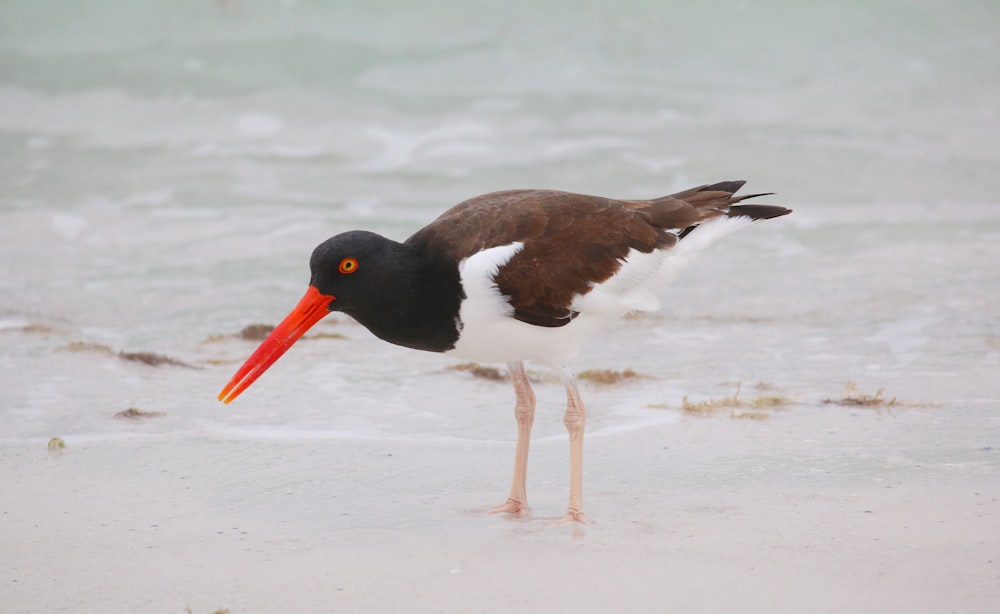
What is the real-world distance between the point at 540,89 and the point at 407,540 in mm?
13556

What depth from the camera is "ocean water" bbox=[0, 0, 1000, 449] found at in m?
6.71

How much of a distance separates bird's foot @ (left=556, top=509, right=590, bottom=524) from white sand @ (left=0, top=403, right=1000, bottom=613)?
81 mm

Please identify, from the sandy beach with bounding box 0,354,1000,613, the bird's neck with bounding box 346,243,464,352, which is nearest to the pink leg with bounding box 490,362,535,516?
the sandy beach with bounding box 0,354,1000,613

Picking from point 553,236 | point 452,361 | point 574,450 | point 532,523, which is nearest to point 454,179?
Answer: point 452,361

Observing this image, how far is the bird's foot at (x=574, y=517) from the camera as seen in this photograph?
15.6ft

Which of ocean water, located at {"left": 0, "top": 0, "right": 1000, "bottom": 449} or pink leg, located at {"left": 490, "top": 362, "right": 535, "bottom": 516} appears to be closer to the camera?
pink leg, located at {"left": 490, "top": 362, "right": 535, "bottom": 516}

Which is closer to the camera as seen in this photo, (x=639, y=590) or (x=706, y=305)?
(x=639, y=590)

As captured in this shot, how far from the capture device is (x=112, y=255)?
1070cm

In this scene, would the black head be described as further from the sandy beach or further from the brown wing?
the sandy beach

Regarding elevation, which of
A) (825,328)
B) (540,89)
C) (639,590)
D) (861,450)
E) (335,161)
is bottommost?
(639,590)

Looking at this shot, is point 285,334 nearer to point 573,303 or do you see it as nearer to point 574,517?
point 573,303

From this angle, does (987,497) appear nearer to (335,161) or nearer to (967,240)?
(967,240)

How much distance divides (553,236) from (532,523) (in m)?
1.18

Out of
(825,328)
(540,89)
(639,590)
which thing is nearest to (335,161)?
(540,89)
